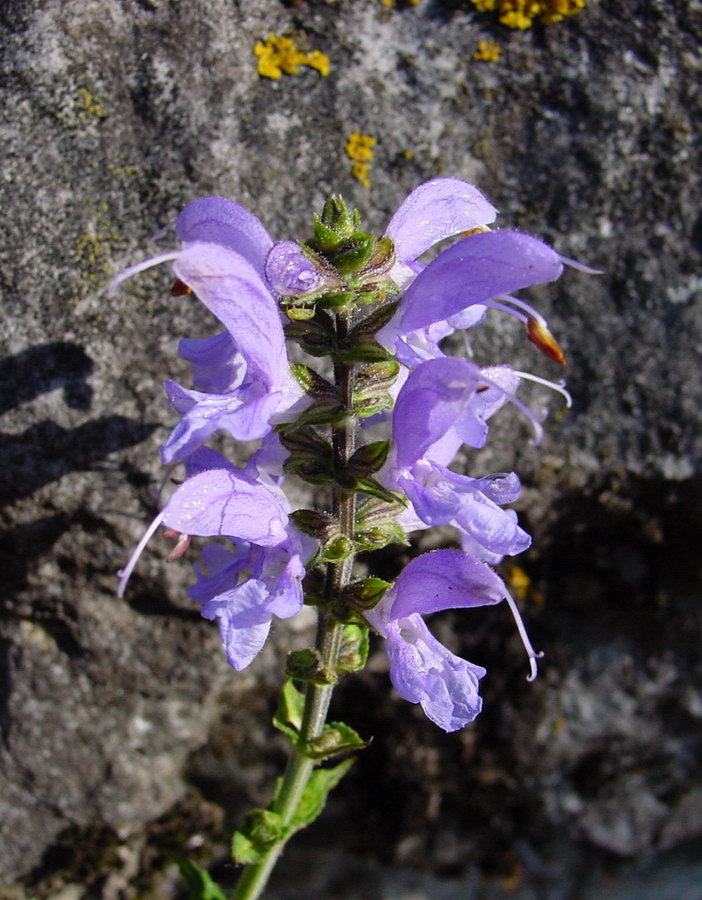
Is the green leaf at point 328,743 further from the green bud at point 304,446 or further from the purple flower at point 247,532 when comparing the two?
the green bud at point 304,446

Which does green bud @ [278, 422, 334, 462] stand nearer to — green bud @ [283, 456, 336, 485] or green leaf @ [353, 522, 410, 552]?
green bud @ [283, 456, 336, 485]

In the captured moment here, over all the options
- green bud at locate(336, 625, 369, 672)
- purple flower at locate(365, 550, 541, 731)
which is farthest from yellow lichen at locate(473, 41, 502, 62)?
green bud at locate(336, 625, 369, 672)

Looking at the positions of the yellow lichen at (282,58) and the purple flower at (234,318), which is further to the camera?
the yellow lichen at (282,58)

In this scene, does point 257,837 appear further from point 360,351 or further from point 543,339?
point 543,339

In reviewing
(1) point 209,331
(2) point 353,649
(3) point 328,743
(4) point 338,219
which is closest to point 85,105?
(1) point 209,331

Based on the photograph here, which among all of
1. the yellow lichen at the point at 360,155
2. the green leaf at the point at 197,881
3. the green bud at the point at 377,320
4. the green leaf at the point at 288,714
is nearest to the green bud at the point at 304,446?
the green bud at the point at 377,320

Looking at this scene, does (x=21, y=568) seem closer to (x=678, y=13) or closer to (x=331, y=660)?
(x=331, y=660)
